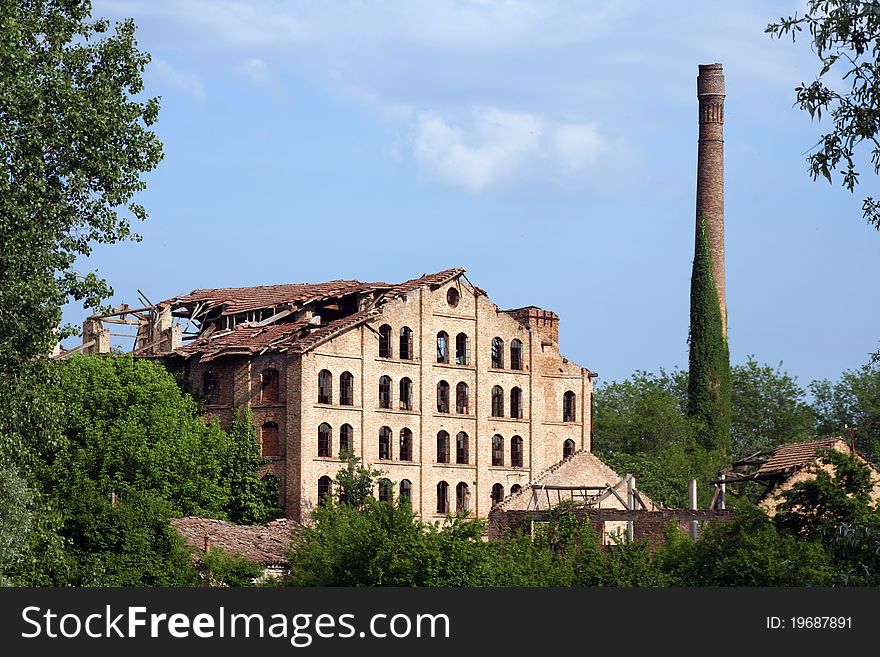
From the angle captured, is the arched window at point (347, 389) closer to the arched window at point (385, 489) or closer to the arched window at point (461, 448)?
the arched window at point (385, 489)

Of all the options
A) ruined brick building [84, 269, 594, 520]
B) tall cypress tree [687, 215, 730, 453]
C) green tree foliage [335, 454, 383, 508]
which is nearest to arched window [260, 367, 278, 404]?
ruined brick building [84, 269, 594, 520]

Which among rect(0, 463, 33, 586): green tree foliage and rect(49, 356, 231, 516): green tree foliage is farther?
rect(49, 356, 231, 516): green tree foliage

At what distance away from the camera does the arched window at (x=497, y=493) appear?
243ft

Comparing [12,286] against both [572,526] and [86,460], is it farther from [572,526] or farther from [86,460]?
[86,460]

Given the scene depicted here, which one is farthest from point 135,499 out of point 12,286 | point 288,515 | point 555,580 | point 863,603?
point 863,603

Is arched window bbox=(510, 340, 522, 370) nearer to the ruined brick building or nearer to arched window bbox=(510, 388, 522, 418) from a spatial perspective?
the ruined brick building

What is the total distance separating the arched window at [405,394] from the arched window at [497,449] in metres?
4.55

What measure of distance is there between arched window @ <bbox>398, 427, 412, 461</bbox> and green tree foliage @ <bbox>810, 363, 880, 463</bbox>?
36.8 m

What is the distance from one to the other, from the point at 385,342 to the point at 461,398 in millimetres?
4874

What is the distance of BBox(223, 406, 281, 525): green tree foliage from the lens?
6725 centimetres

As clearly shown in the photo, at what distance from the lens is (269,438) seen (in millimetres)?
69438

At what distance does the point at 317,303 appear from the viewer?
73.1m

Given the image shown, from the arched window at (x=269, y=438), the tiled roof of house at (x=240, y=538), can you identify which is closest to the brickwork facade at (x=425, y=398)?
the arched window at (x=269, y=438)

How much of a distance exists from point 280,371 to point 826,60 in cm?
4772
